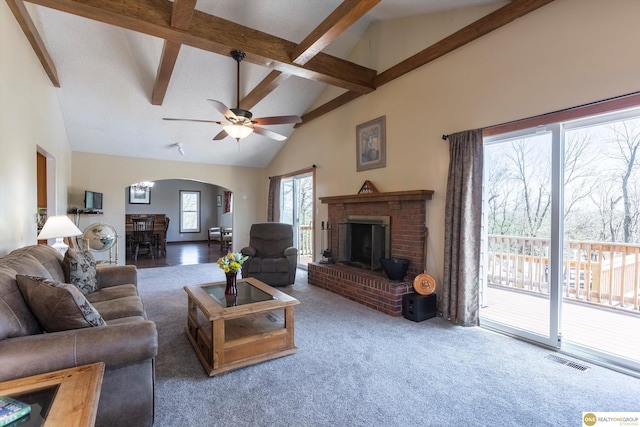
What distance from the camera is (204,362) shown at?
234 centimetres

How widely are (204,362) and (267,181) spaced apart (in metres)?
5.81

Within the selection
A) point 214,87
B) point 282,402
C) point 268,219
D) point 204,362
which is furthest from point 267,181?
point 282,402

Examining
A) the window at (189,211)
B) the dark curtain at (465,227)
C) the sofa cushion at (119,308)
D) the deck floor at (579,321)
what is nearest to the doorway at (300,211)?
the dark curtain at (465,227)

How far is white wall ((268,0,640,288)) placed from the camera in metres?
2.34

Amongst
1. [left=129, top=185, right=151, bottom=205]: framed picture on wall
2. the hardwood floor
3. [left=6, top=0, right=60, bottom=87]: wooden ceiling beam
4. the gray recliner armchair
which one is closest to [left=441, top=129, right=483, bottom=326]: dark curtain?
the gray recliner armchair

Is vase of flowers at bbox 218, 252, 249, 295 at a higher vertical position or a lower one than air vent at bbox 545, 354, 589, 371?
higher

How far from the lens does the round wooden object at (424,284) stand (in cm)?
336

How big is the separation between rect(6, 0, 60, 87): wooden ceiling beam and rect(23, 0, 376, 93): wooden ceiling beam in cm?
46

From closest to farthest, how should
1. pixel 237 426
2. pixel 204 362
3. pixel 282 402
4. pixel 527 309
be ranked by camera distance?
pixel 237 426
pixel 282 402
pixel 204 362
pixel 527 309

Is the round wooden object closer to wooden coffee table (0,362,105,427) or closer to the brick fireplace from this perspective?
the brick fireplace

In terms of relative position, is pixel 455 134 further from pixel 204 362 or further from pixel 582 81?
pixel 204 362

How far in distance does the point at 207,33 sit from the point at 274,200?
14.7 ft

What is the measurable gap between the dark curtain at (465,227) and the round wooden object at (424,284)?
0.63 ft

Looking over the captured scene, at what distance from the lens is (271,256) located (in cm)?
509
